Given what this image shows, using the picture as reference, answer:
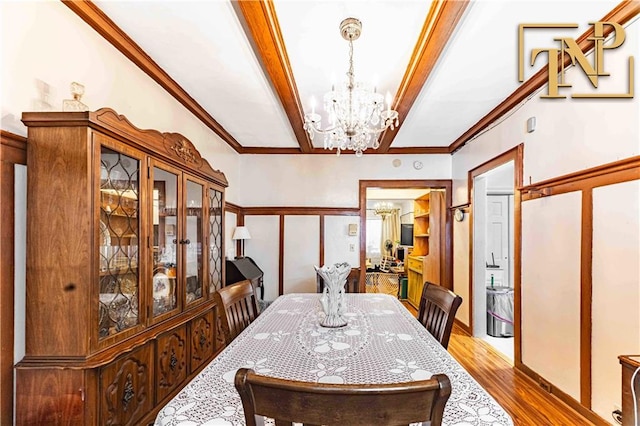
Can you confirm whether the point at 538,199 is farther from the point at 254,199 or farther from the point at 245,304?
the point at 254,199

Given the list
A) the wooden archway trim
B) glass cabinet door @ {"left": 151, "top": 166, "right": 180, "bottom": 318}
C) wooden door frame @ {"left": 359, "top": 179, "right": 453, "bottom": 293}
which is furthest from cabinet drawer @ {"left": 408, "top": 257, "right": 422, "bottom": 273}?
the wooden archway trim

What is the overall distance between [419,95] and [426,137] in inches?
61.1

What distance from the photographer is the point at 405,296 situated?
6.96 metres

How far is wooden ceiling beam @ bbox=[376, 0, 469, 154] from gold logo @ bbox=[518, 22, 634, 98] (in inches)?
19.0

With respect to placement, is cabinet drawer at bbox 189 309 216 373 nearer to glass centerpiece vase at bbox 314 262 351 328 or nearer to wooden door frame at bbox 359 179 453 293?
glass centerpiece vase at bbox 314 262 351 328

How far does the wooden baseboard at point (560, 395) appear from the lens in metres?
2.22

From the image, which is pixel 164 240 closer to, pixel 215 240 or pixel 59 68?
pixel 215 240

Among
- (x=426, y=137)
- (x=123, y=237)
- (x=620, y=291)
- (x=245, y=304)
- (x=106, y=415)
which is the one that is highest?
(x=426, y=137)

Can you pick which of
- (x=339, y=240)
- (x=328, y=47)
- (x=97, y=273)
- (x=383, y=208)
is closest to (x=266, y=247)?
(x=339, y=240)

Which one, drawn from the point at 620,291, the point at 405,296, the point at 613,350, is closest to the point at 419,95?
the point at 620,291

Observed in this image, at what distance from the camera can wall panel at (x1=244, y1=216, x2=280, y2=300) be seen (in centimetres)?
523

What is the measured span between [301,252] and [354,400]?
4.50 meters

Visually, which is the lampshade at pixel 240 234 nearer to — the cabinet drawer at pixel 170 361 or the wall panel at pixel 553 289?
the cabinet drawer at pixel 170 361

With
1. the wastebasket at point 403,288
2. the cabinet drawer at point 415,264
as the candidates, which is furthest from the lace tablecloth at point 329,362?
the wastebasket at point 403,288
